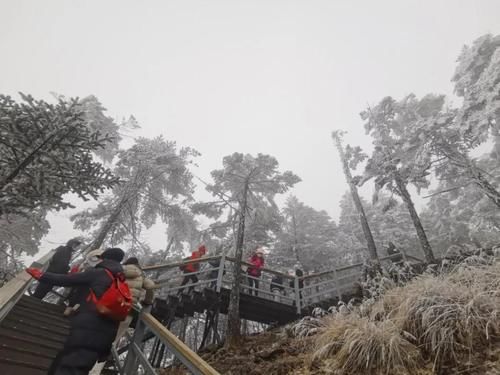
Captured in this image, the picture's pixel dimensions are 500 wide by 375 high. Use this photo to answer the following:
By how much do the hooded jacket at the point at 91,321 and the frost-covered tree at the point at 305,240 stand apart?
14270mm

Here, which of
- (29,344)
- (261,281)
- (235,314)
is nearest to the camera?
(29,344)

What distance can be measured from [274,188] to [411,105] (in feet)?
38.2

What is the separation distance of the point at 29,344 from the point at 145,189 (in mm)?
13183

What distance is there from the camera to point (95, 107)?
57.5ft

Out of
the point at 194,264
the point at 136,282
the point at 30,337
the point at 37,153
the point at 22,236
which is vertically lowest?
the point at 30,337

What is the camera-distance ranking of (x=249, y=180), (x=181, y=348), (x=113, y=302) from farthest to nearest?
(x=249, y=180) < (x=113, y=302) < (x=181, y=348)

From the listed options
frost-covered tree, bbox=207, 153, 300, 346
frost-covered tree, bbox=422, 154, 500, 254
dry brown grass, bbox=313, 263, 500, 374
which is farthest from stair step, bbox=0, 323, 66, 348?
frost-covered tree, bbox=422, 154, 500, 254

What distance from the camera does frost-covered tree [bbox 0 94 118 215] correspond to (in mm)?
5719

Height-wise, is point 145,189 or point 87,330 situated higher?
point 145,189

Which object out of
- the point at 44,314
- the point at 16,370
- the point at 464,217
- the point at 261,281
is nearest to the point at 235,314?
the point at 261,281

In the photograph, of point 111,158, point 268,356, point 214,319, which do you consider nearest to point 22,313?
point 268,356

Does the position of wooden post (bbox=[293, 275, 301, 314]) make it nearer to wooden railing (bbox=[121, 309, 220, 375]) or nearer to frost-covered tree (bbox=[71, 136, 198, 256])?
wooden railing (bbox=[121, 309, 220, 375])

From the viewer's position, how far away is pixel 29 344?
159 inches

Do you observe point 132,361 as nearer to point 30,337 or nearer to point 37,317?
point 30,337
